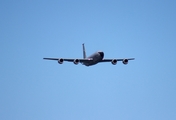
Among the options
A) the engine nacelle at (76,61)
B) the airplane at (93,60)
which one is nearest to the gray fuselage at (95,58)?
the airplane at (93,60)

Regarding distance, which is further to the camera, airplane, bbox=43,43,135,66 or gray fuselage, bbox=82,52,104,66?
gray fuselage, bbox=82,52,104,66

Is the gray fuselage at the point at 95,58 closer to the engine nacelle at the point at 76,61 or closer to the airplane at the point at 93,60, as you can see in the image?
the airplane at the point at 93,60

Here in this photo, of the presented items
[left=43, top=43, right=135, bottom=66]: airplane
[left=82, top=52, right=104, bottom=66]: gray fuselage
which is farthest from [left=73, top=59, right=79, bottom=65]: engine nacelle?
[left=82, top=52, right=104, bottom=66]: gray fuselage

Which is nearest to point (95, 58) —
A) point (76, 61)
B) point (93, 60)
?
point (93, 60)

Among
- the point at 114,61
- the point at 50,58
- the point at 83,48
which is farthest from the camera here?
the point at 83,48

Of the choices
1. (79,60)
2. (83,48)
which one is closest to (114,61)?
(79,60)

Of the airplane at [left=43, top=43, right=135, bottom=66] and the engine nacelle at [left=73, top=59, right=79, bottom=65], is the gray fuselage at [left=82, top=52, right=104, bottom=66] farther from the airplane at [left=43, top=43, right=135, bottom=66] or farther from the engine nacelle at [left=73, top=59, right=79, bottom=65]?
the engine nacelle at [left=73, top=59, right=79, bottom=65]

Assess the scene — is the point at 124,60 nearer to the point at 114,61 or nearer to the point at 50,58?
the point at 114,61

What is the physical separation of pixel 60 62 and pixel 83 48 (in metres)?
41.7

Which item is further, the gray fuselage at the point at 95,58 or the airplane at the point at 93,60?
the gray fuselage at the point at 95,58

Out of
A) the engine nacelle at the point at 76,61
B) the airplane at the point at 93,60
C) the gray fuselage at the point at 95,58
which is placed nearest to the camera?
the airplane at the point at 93,60

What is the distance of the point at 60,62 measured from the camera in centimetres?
11488

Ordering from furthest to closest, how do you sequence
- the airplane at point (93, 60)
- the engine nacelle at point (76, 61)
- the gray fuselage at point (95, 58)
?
1. the engine nacelle at point (76, 61)
2. the gray fuselage at point (95, 58)
3. the airplane at point (93, 60)

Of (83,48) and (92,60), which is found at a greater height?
(83,48)
